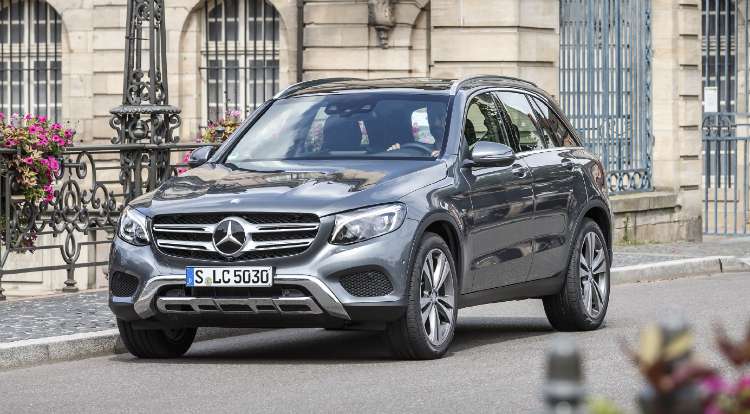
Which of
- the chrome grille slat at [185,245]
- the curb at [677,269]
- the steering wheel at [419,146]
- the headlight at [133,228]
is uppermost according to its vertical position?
the steering wheel at [419,146]

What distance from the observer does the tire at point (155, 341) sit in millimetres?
9227

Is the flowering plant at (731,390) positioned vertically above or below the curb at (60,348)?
above

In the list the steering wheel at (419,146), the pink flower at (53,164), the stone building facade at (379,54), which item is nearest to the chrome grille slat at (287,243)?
the steering wheel at (419,146)

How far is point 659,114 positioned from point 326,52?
19.6ft

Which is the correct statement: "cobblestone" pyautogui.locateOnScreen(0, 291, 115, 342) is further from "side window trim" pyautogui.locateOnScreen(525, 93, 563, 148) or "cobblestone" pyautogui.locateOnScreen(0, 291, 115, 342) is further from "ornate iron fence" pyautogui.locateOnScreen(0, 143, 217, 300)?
"side window trim" pyautogui.locateOnScreen(525, 93, 563, 148)

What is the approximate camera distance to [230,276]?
851 cm

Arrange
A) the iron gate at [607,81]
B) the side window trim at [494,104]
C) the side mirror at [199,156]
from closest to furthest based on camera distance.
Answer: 1. the side window trim at [494,104]
2. the side mirror at [199,156]
3. the iron gate at [607,81]

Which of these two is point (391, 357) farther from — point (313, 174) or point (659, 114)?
point (659, 114)

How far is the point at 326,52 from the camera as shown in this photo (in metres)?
26.1

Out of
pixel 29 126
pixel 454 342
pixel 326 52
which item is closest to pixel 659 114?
pixel 326 52

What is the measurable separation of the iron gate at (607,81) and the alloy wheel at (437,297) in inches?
478

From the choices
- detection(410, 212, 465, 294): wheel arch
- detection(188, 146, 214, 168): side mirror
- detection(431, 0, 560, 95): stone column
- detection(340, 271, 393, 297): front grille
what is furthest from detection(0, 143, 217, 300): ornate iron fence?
detection(431, 0, 560, 95): stone column

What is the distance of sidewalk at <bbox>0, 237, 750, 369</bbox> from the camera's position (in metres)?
9.45

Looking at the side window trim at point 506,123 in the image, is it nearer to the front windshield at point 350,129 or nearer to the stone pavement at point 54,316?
the front windshield at point 350,129
